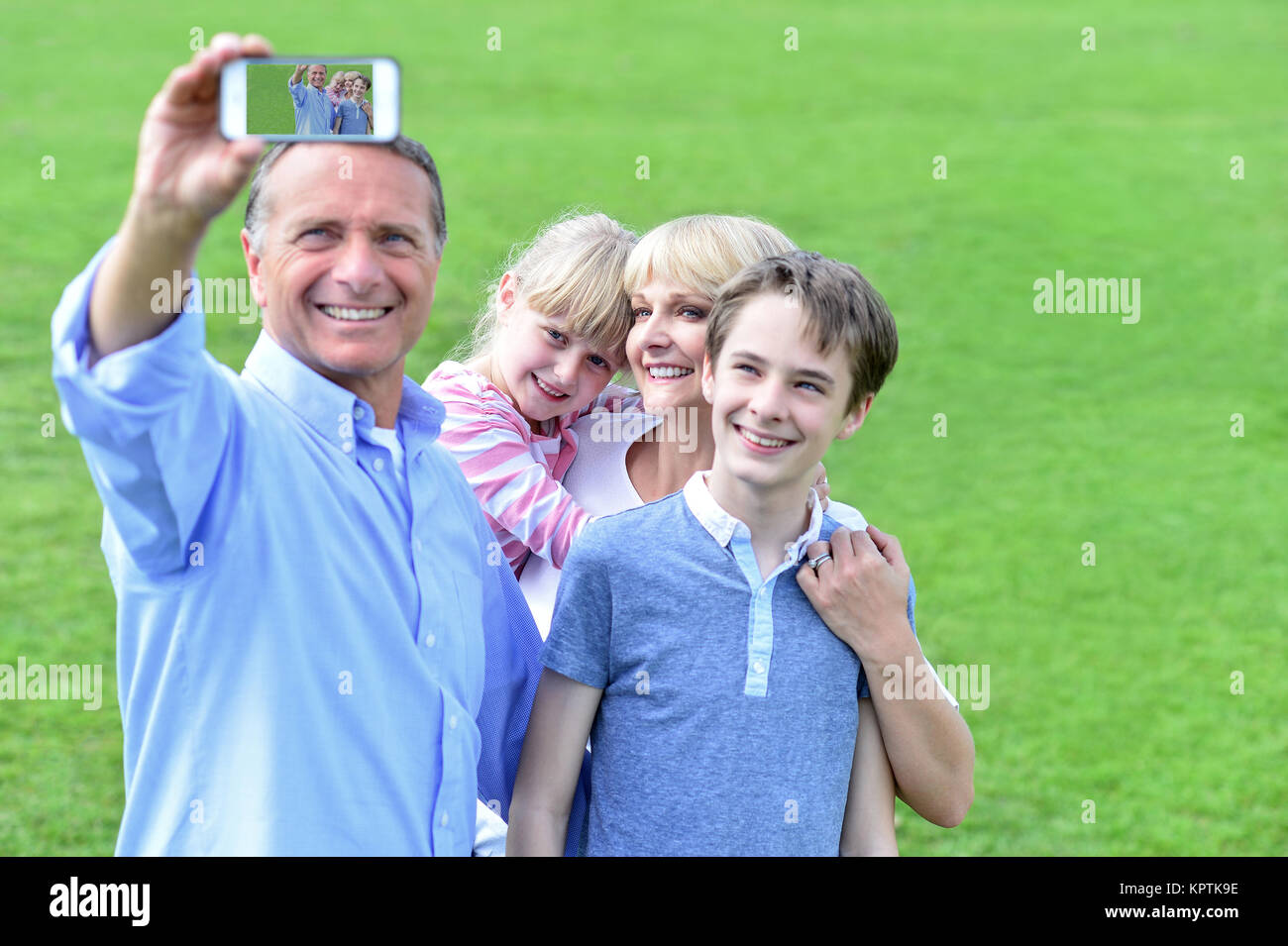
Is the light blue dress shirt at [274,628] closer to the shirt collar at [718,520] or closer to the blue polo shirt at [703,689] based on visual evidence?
the blue polo shirt at [703,689]

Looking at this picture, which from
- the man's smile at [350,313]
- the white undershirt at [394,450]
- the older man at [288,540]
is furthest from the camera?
the white undershirt at [394,450]

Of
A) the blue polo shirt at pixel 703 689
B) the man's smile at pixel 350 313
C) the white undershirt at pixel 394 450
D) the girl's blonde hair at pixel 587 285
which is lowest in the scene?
the blue polo shirt at pixel 703 689

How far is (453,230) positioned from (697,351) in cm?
1185

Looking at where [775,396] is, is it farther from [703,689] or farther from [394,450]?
[394,450]

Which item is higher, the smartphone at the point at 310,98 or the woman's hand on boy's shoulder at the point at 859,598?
the smartphone at the point at 310,98

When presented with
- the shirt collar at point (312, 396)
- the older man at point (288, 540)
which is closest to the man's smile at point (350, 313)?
the older man at point (288, 540)

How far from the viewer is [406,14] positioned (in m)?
21.2

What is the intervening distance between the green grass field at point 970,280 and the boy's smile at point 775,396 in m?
4.47

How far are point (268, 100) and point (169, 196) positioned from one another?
19 centimetres

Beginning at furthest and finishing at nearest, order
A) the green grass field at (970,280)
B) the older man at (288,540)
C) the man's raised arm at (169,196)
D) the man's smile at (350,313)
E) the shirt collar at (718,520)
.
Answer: the green grass field at (970,280) → the shirt collar at (718,520) → the man's smile at (350,313) → the older man at (288,540) → the man's raised arm at (169,196)

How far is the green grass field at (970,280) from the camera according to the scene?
7.86 meters

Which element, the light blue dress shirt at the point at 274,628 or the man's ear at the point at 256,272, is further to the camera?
the man's ear at the point at 256,272

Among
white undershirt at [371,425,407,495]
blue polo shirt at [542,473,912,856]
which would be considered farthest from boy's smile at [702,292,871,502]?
white undershirt at [371,425,407,495]

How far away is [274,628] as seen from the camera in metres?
2.26
